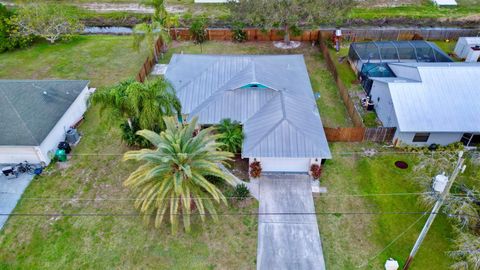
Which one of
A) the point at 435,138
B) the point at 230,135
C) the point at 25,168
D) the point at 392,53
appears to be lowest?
the point at 25,168

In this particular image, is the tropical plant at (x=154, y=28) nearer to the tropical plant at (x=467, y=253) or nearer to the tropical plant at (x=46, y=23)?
the tropical plant at (x=46, y=23)

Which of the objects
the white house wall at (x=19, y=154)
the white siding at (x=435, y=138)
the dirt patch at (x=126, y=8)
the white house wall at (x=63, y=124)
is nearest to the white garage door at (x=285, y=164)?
the white siding at (x=435, y=138)

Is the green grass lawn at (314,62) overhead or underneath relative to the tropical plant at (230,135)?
underneath

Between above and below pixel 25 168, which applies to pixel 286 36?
above

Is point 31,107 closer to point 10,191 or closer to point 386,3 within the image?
point 10,191

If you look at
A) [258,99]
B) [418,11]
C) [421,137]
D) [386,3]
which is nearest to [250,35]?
[258,99]

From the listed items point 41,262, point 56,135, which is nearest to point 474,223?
point 41,262

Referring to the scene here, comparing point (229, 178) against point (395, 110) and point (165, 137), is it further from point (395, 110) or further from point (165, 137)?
point (395, 110)

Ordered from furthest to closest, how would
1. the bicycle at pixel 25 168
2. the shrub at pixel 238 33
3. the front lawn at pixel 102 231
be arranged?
the shrub at pixel 238 33, the bicycle at pixel 25 168, the front lawn at pixel 102 231
